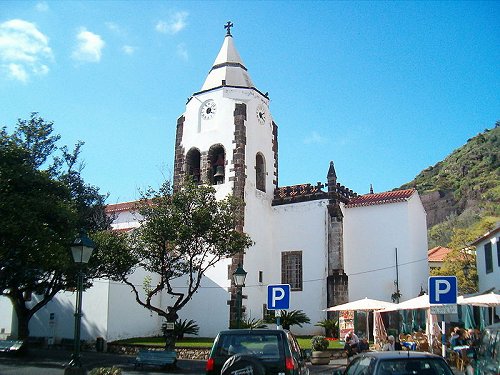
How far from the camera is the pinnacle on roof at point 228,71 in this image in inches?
1259

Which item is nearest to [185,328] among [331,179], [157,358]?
[157,358]

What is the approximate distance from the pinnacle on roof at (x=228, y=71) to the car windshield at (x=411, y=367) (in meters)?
25.5

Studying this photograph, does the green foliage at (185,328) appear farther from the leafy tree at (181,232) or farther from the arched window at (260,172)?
the arched window at (260,172)

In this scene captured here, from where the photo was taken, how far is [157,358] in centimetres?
1891

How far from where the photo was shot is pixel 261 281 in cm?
3075

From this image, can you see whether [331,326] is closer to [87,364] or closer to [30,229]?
[87,364]

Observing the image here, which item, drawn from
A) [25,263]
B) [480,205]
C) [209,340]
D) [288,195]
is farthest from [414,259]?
[480,205]

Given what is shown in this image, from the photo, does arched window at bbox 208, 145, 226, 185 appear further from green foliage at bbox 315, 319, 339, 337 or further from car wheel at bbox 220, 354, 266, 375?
car wheel at bbox 220, 354, 266, 375

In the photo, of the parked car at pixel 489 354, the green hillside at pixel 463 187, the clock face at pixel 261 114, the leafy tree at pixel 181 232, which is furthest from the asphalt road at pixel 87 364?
the green hillside at pixel 463 187

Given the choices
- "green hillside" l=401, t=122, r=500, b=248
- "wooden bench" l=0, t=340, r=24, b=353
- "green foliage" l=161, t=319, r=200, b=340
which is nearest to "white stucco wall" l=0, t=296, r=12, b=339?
"wooden bench" l=0, t=340, r=24, b=353

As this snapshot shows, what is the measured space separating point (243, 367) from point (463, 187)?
102 m

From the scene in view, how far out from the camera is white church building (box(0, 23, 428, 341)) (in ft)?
95.9

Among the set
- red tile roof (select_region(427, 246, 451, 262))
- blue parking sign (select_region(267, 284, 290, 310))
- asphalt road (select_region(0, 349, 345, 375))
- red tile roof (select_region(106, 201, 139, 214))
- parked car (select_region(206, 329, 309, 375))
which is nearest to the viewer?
parked car (select_region(206, 329, 309, 375))

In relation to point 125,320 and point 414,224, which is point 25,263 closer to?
point 125,320
